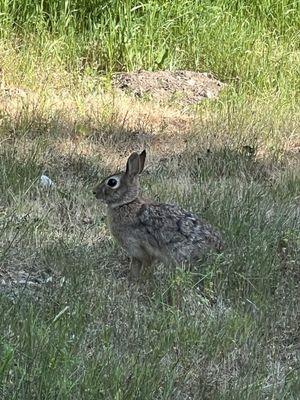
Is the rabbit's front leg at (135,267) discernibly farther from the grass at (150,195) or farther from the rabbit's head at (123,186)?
the rabbit's head at (123,186)

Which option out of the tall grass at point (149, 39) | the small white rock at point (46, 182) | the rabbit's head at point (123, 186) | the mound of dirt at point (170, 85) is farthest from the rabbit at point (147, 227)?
the tall grass at point (149, 39)

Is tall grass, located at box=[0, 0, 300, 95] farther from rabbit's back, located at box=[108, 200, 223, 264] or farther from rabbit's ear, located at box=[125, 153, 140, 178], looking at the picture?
rabbit's back, located at box=[108, 200, 223, 264]

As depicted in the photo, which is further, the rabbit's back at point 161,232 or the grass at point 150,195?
the rabbit's back at point 161,232

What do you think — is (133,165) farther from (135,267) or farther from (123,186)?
(135,267)

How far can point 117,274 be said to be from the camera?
6105mm

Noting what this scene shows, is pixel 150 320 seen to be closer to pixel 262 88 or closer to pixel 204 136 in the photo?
pixel 204 136

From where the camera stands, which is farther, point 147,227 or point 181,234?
point 147,227

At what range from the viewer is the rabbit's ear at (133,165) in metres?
6.03

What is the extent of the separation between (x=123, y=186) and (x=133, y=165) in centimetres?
14

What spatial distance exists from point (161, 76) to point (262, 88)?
101 cm

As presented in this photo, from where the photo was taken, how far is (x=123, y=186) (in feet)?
20.0

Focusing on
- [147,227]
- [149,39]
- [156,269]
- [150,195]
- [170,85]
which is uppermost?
[147,227]

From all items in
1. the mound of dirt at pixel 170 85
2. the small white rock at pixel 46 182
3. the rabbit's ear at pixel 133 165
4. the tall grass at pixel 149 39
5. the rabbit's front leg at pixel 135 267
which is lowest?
the mound of dirt at pixel 170 85

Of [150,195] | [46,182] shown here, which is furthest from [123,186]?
[46,182]
